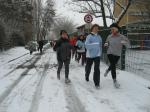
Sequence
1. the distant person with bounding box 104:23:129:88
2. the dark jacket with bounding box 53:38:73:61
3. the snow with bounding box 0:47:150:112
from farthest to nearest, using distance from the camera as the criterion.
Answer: the dark jacket with bounding box 53:38:73:61, the distant person with bounding box 104:23:129:88, the snow with bounding box 0:47:150:112

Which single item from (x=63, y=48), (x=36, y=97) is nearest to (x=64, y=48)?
(x=63, y=48)

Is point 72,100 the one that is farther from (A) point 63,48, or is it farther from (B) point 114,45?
(A) point 63,48

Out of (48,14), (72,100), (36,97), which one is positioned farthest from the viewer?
(48,14)

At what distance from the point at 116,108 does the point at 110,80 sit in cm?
450

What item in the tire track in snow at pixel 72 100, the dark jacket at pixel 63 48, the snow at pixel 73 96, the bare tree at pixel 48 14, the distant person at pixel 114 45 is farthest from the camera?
the bare tree at pixel 48 14

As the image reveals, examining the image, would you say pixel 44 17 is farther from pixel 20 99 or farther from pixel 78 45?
pixel 20 99

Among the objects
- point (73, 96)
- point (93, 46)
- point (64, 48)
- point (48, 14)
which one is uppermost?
point (48, 14)

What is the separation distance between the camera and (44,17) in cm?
8550

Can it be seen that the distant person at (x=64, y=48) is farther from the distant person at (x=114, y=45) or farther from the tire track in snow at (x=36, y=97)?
the distant person at (x=114, y=45)

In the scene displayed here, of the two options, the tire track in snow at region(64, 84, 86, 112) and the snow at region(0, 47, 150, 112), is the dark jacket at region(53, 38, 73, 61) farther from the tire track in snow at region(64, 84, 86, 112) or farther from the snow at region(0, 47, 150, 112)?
the tire track in snow at region(64, 84, 86, 112)

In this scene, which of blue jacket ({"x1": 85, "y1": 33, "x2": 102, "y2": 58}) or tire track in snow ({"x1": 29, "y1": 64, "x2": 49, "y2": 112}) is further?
blue jacket ({"x1": 85, "y1": 33, "x2": 102, "y2": 58})

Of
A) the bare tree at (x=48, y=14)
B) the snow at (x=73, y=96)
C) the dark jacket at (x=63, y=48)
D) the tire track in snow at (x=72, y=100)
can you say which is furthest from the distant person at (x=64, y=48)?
the bare tree at (x=48, y=14)

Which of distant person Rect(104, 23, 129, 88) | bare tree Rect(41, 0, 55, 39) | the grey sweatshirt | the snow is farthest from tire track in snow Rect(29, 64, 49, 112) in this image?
bare tree Rect(41, 0, 55, 39)

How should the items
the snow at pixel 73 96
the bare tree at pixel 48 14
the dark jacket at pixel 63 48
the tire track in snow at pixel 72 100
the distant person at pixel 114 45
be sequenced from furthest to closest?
the bare tree at pixel 48 14 → the dark jacket at pixel 63 48 → the distant person at pixel 114 45 → the snow at pixel 73 96 → the tire track in snow at pixel 72 100
